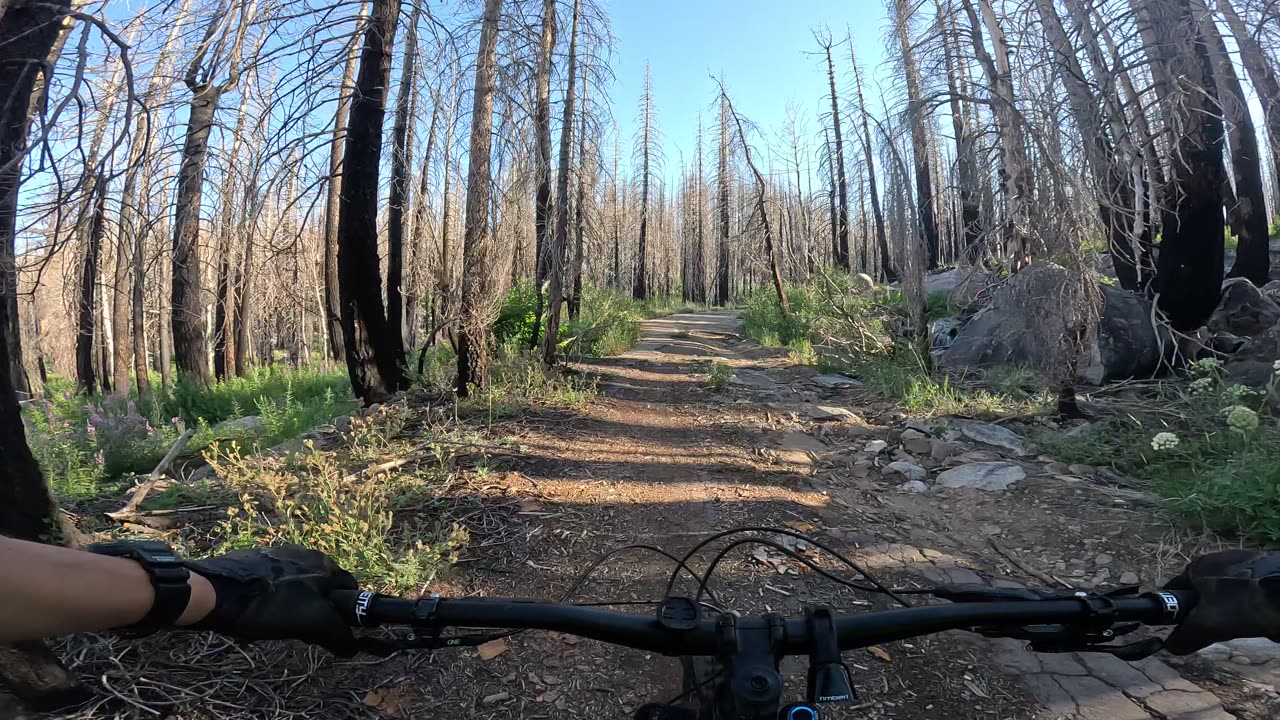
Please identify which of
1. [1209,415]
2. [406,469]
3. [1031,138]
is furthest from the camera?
[1031,138]

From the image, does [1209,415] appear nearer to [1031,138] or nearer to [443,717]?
[1031,138]

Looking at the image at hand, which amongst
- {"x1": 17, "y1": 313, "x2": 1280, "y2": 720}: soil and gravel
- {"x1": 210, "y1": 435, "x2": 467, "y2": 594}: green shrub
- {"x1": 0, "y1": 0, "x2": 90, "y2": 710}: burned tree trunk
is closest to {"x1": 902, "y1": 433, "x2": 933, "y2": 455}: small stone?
{"x1": 17, "y1": 313, "x2": 1280, "y2": 720}: soil and gravel

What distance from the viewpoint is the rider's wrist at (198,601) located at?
1.06 meters

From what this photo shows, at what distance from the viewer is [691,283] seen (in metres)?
40.6

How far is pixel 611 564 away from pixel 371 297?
4.45m

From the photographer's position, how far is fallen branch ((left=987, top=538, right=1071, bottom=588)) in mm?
3166

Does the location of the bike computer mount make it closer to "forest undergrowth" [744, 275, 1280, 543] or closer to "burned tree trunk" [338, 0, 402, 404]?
"forest undergrowth" [744, 275, 1280, 543]

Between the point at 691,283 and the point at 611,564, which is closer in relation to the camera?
the point at 611,564

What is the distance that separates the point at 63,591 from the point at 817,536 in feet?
10.7

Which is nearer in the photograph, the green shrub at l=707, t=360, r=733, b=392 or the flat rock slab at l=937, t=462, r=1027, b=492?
the flat rock slab at l=937, t=462, r=1027, b=492

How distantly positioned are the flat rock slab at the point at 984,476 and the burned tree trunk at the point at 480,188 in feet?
14.1

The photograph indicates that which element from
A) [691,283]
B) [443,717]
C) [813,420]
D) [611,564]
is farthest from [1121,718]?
[691,283]

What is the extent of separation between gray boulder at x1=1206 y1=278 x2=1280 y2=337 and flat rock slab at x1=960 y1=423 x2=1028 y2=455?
3.25m

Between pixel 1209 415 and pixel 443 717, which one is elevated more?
pixel 1209 415
